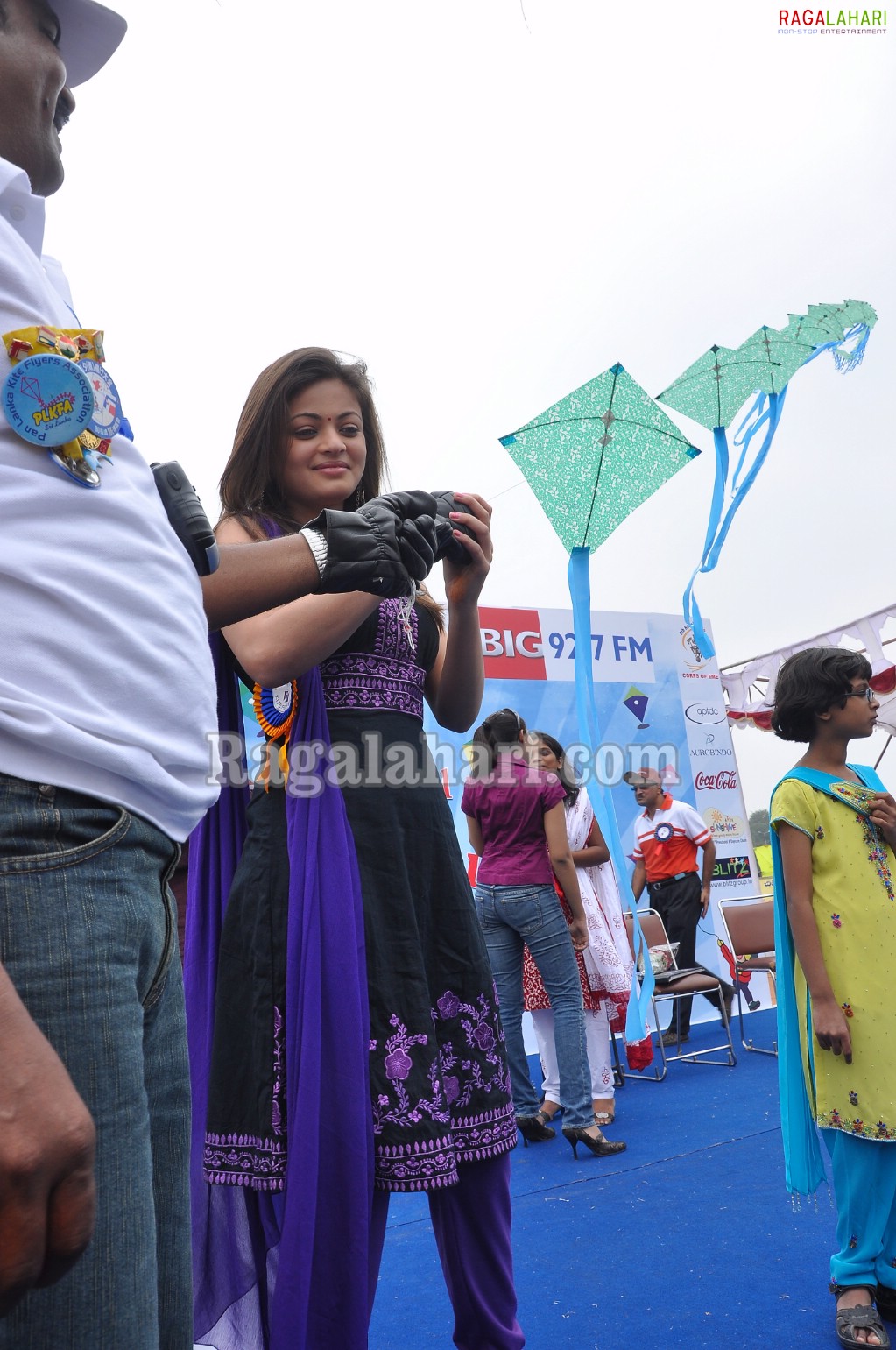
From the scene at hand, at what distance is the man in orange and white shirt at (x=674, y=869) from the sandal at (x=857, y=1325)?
4.32 meters

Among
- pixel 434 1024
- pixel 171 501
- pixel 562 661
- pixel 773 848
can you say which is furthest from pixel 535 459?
pixel 171 501

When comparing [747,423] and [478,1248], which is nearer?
[478,1248]

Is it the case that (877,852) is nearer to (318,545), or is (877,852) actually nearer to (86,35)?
(318,545)

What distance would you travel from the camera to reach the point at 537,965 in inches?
170

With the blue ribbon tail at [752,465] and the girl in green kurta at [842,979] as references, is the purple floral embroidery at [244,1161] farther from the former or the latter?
the blue ribbon tail at [752,465]

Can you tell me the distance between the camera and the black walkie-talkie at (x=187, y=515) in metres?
0.86

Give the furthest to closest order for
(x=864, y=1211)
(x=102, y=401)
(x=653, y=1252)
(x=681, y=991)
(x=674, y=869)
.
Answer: (x=674, y=869)
(x=681, y=991)
(x=653, y=1252)
(x=864, y=1211)
(x=102, y=401)

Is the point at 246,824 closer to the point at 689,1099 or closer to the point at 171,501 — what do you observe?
the point at 171,501

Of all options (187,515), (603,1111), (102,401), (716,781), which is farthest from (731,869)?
(102,401)

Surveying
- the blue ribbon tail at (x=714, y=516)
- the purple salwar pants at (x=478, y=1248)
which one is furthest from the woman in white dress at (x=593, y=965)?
the purple salwar pants at (x=478, y=1248)

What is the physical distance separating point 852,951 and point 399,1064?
4.48ft

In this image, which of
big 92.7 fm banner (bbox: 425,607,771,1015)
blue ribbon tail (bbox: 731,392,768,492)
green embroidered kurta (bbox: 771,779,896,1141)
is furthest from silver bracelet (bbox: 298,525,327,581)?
big 92.7 fm banner (bbox: 425,607,771,1015)

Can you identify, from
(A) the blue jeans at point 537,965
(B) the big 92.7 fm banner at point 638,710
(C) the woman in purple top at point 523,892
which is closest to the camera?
(A) the blue jeans at point 537,965

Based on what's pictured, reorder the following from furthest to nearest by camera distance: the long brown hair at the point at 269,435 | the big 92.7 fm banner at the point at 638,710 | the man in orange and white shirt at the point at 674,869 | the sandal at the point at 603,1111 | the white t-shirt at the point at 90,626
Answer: the big 92.7 fm banner at the point at 638,710 < the man in orange and white shirt at the point at 674,869 < the sandal at the point at 603,1111 < the long brown hair at the point at 269,435 < the white t-shirt at the point at 90,626
